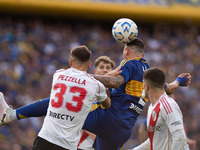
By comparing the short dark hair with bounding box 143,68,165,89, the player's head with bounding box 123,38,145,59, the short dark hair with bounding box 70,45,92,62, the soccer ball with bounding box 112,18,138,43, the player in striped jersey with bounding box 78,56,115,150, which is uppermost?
the soccer ball with bounding box 112,18,138,43

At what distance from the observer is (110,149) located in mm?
7070

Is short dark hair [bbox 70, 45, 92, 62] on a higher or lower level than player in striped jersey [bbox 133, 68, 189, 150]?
higher

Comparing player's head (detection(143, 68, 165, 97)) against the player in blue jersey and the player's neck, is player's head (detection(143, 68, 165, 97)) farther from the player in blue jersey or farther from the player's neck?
the player in blue jersey

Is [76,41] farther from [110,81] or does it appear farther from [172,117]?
[172,117]

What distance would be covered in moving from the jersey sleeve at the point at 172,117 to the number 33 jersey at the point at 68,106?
1104 millimetres

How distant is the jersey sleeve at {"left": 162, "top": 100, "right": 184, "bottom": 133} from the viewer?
5633 mm

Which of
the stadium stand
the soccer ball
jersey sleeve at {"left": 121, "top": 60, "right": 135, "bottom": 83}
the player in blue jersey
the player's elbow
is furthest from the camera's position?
the stadium stand

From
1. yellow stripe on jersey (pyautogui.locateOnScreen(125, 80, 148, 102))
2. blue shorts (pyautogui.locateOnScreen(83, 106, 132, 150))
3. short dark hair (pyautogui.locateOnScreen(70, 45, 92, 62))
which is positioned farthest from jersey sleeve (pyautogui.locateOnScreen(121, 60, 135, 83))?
short dark hair (pyautogui.locateOnScreen(70, 45, 92, 62))

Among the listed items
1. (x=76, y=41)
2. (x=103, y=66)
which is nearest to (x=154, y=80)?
(x=103, y=66)

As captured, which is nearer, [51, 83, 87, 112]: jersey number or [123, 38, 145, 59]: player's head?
[51, 83, 87, 112]: jersey number

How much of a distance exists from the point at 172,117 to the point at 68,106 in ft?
5.05

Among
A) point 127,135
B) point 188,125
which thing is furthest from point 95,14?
point 127,135

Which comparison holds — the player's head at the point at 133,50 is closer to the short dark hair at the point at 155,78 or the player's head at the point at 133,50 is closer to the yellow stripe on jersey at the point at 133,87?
the yellow stripe on jersey at the point at 133,87

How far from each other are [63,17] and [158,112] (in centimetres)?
1622
